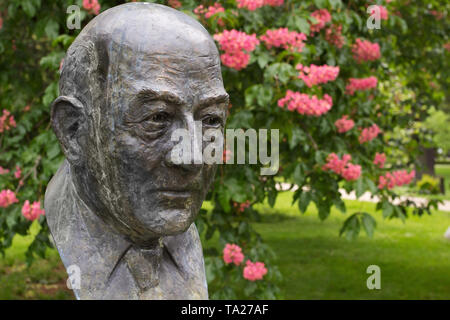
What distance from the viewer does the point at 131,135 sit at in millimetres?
1963

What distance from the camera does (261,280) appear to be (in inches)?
151

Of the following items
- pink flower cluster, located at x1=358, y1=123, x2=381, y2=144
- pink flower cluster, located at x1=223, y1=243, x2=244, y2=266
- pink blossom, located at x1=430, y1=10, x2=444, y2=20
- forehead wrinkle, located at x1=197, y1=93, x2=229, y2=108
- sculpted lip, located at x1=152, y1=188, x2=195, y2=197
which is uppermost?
pink blossom, located at x1=430, y1=10, x2=444, y2=20

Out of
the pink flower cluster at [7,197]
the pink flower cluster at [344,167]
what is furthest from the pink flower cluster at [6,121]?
the pink flower cluster at [344,167]

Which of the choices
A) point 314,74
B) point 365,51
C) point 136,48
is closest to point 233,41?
point 314,74

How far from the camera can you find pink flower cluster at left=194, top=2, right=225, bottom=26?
10.7 ft

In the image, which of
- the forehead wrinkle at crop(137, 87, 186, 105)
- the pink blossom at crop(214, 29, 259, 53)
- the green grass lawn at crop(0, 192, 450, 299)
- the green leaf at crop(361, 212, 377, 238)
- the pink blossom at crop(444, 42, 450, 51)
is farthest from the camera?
the green grass lawn at crop(0, 192, 450, 299)

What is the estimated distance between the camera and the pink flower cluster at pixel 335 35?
4.03 meters

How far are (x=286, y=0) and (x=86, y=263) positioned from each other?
2515mm

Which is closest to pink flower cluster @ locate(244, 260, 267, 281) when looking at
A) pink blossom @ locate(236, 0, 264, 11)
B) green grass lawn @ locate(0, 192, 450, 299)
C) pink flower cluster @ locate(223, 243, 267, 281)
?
pink flower cluster @ locate(223, 243, 267, 281)

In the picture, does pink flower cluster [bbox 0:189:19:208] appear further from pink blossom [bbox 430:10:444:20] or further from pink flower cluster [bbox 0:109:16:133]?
pink blossom [bbox 430:10:444:20]

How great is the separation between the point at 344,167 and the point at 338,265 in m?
4.66

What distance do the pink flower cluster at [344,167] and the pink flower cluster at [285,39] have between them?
2.43ft

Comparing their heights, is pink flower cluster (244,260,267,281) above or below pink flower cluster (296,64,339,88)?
below

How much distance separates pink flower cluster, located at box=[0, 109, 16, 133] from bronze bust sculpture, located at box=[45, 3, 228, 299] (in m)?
1.96
